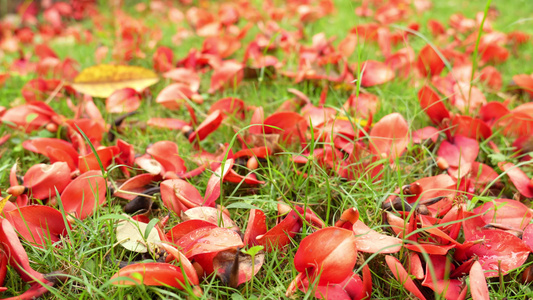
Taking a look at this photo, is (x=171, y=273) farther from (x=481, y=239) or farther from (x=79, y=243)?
(x=481, y=239)

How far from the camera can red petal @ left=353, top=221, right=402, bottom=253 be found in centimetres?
82

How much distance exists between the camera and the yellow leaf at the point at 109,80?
1.58 meters

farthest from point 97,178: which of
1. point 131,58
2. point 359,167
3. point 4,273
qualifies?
point 131,58

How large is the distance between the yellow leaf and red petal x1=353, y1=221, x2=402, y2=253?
3.71ft

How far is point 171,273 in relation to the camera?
0.76 meters

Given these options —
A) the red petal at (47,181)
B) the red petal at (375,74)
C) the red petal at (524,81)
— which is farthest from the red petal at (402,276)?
the red petal at (524,81)

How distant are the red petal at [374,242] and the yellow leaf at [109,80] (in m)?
1.13

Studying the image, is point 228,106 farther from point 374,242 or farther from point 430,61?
point 430,61

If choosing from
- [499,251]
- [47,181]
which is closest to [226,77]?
[47,181]

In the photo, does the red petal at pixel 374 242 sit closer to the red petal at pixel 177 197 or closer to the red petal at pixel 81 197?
the red petal at pixel 177 197

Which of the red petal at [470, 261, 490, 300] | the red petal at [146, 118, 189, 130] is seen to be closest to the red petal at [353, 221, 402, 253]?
the red petal at [470, 261, 490, 300]

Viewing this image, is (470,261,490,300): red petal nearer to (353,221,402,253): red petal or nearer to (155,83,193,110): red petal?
(353,221,402,253): red petal

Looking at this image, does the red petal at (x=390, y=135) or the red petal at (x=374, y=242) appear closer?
the red petal at (x=374, y=242)

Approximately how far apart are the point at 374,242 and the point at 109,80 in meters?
1.28
